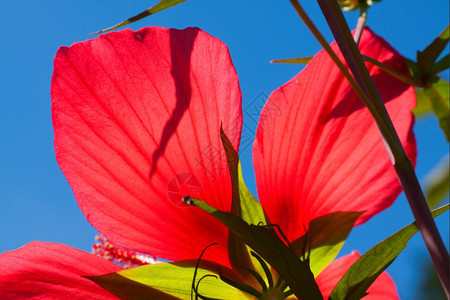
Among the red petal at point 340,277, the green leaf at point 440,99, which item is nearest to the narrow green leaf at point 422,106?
Answer: the green leaf at point 440,99

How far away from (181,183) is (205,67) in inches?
2.6

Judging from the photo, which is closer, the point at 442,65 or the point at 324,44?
the point at 324,44

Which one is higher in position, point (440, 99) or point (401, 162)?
point (440, 99)

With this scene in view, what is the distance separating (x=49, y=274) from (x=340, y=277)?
0.57 feet

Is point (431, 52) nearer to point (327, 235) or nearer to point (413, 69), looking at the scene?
point (413, 69)

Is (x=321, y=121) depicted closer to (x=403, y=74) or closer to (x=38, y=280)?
(x=403, y=74)

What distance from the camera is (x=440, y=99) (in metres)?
0.35

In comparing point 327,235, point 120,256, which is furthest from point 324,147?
point 120,256

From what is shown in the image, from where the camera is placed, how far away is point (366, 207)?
0.29m

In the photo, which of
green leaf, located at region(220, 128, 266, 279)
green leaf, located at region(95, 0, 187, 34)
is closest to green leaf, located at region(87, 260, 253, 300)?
green leaf, located at region(220, 128, 266, 279)

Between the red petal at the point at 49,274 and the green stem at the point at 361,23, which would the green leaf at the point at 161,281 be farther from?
the green stem at the point at 361,23

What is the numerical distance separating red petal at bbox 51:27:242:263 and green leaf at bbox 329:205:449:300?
0.31 ft

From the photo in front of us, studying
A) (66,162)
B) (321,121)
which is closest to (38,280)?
(66,162)

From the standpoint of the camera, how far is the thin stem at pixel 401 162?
17 centimetres
